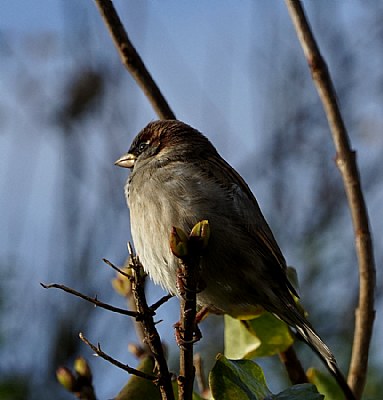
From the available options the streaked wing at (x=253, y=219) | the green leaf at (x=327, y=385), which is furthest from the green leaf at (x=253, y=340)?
the streaked wing at (x=253, y=219)

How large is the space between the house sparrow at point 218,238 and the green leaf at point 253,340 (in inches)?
4.1

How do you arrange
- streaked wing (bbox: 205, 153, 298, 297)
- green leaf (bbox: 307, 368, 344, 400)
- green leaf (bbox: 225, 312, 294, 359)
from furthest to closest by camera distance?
1. streaked wing (bbox: 205, 153, 298, 297)
2. green leaf (bbox: 225, 312, 294, 359)
3. green leaf (bbox: 307, 368, 344, 400)

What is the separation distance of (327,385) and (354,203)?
475 mm

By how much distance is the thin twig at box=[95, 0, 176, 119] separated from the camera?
243 cm

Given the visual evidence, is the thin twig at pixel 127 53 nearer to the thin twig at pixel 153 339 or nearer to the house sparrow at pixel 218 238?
the house sparrow at pixel 218 238

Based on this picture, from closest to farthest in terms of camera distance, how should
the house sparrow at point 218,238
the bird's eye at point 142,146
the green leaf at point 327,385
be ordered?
the green leaf at point 327,385 < the house sparrow at point 218,238 < the bird's eye at point 142,146

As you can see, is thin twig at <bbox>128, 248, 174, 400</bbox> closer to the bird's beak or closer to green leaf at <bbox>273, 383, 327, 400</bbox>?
green leaf at <bbox>273, 383, 327, 400</bbox>

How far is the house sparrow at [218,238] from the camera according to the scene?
261 centimetres

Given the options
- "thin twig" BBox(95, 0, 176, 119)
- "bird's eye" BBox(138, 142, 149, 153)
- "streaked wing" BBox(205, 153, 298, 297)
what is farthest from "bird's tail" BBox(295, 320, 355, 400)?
"bird's eye" BBox(138, 142, 149, 153)

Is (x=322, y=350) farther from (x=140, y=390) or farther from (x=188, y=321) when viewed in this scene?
(x=188, y=321)

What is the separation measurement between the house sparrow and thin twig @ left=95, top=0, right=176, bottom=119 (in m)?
0.39

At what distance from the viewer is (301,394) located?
5.51ft

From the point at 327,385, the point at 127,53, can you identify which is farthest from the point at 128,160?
the point at 327,385

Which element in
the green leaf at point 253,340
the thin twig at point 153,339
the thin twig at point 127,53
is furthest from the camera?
the thin twig at point 127,53
